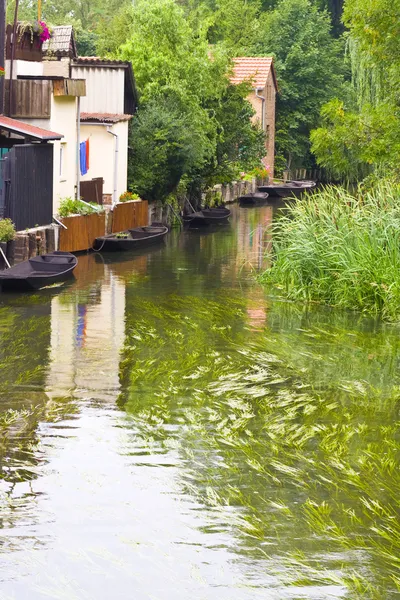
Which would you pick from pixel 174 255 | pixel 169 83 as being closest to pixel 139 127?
pixel 169 83

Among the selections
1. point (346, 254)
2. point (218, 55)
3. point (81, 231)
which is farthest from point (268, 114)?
point (346, 254)

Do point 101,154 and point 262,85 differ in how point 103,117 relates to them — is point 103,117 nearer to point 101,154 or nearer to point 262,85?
point 101,154

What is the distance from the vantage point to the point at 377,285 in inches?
810

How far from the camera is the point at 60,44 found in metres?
36.2

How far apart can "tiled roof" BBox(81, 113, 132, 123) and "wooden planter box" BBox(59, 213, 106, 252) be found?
12.9ft

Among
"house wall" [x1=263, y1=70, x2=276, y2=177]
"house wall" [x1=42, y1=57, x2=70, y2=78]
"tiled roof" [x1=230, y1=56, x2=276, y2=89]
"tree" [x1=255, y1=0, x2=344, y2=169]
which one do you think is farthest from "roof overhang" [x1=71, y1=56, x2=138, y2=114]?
"tree" [x1=255, y1=0, x2=344, y2=169]

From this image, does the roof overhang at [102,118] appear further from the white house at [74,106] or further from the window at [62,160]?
the window at [62,160]

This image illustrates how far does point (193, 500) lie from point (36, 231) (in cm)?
1749

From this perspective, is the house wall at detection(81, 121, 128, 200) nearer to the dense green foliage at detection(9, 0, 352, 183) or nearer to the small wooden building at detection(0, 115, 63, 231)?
the dense green foliage at detection(9, 0, 352, 183)

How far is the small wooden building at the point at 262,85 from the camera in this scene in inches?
2450

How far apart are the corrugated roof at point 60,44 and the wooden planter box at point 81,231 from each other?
268 inches

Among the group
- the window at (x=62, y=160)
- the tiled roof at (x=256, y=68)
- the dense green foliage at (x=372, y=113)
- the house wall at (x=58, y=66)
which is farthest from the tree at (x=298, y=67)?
the dense green foliage at (x=372, y=113)

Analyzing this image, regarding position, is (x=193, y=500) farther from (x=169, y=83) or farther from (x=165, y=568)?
(x=169, y=83)

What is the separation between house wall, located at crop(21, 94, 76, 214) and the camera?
30.6 meters
